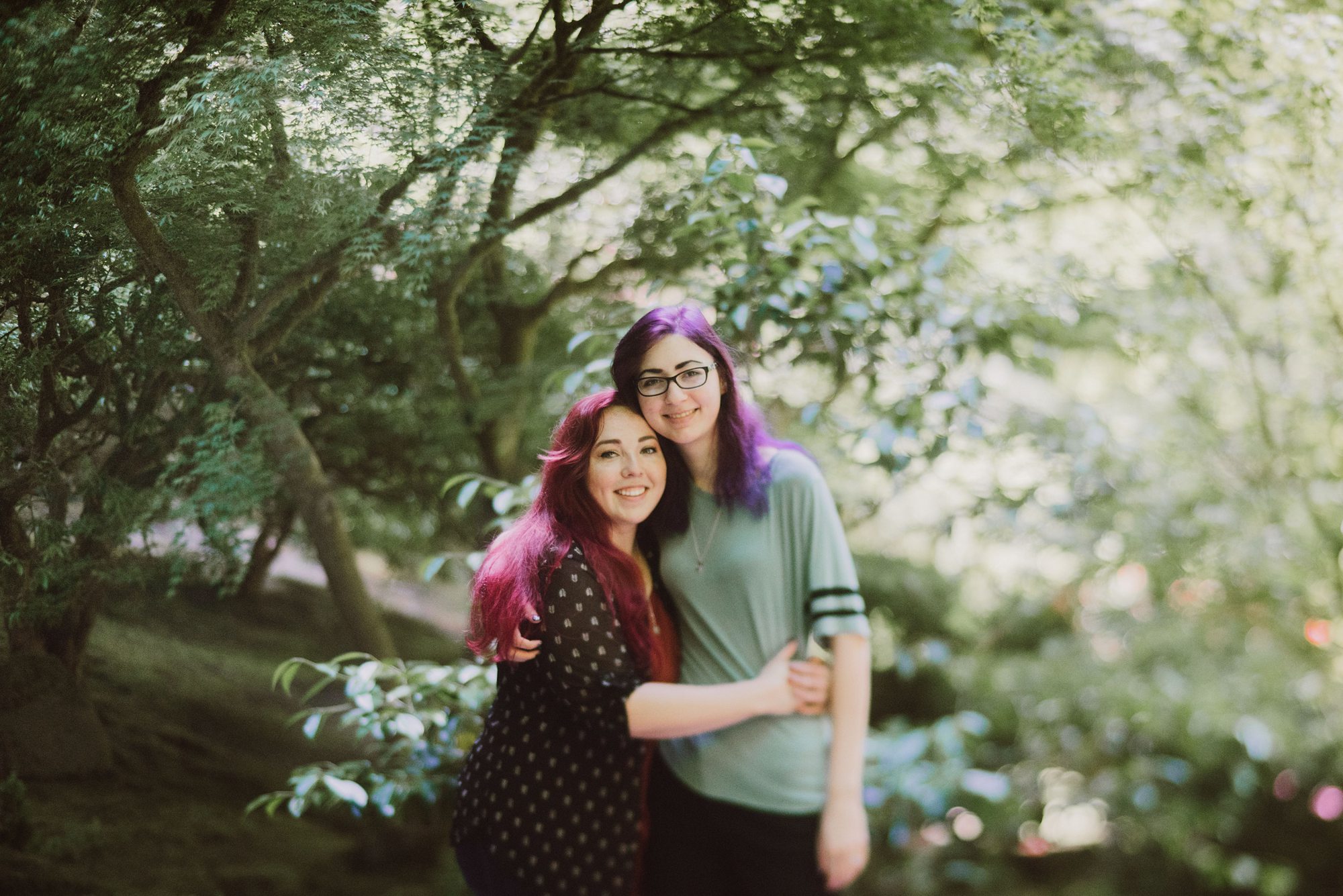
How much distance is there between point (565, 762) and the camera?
62.9 inches

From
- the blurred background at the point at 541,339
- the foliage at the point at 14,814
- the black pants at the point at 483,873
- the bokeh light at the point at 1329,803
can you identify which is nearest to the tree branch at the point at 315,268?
the blurred background at the point at 541,339

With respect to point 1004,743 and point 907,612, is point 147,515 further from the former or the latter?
point 1004,743

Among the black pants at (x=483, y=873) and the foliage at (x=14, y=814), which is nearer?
the black pants at (x=483, y=873)

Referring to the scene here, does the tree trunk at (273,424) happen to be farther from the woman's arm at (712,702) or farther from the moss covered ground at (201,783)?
the woman's arm at (712,702)

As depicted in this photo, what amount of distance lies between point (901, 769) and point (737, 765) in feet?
5.89

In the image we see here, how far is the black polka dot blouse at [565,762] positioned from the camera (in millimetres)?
1522

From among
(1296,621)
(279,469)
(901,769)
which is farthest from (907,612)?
(279,469)

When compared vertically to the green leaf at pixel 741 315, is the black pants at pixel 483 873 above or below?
below

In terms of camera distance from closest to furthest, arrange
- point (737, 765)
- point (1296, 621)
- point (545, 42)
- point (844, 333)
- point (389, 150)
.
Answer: point (737, 765) → point (389, 150) → point (545, 42) → point (844, 333) → point (1296, 621)

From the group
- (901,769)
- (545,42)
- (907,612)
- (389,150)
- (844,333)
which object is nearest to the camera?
(389,150)

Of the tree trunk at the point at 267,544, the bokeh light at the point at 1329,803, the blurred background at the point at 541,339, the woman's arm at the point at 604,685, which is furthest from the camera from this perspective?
the bokeh light at the point at 1329,803

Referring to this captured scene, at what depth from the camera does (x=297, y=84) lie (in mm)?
1719

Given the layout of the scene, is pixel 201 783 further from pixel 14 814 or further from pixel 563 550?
pixel 563 550

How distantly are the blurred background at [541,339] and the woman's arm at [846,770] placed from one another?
0.74 meters
